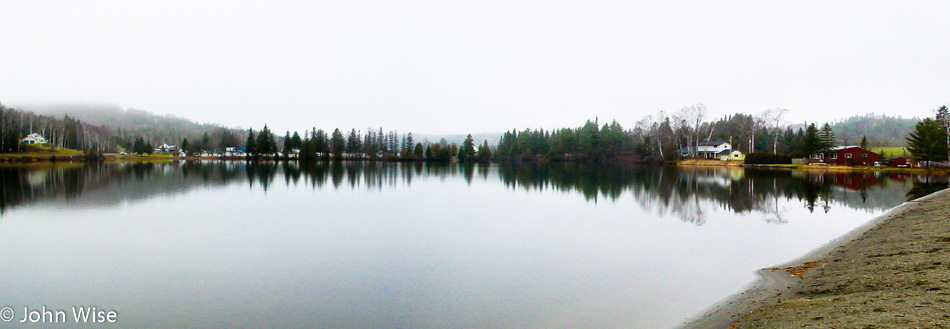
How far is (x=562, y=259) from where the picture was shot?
1030 cm

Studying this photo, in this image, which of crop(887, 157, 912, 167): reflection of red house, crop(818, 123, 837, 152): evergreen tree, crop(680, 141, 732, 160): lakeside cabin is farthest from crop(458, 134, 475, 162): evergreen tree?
crop(887, 157, 912, 167): reflection of red house

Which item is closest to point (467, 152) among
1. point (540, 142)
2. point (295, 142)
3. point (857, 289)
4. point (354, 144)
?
point (540, 142)

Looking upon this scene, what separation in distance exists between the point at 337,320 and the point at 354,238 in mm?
6174

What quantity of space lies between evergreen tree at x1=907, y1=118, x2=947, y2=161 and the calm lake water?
107 ft

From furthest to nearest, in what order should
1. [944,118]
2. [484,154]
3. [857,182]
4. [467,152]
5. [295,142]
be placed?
[484,154] → [467,152] → [295,142] → [944,118] → [857,182]

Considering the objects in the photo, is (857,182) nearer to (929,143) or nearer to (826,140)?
(929,143)

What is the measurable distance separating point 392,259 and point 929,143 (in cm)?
5458

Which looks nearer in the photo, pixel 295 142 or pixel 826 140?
pixel 826 140

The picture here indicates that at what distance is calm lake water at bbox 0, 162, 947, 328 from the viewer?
6.86 m

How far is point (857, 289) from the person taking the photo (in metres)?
6.32

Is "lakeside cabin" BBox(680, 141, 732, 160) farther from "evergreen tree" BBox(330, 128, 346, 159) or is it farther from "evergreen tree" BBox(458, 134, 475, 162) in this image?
"evergreen tree" BBox(330, 128, 346, 159)

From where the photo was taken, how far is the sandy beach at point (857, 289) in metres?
4.91

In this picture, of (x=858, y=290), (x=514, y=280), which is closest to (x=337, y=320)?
(x=514, y=280)

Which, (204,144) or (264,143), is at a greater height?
(204,144)
